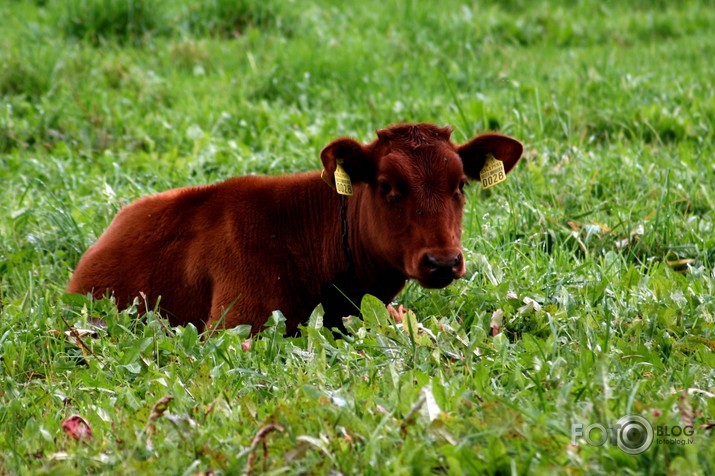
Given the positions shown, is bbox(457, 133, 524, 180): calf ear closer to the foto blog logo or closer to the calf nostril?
the calf nostril

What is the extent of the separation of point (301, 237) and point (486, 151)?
104cm

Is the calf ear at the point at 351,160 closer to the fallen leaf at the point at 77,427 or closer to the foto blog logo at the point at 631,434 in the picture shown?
the fallen leaf at the point at 77,427

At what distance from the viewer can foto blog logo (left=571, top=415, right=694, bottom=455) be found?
10.4 feet

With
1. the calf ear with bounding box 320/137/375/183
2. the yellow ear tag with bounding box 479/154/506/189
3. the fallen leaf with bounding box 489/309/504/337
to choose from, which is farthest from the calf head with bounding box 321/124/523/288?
the fallen leaf with bounding box 489/309/504/337

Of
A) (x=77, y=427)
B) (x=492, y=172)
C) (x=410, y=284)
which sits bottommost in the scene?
(x=410, y=284)

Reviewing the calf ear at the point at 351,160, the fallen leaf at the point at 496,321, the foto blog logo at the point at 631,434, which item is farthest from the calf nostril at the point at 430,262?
the foto blog logo at the point at 631,434

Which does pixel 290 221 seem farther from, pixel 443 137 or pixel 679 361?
pixel 679 361

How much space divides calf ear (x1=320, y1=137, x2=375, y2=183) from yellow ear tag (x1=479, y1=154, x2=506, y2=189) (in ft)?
2.04

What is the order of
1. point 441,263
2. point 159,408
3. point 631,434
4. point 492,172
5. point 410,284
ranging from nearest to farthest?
point 631,434, point 159,408, point 441,263, point 492,172, point 410,284

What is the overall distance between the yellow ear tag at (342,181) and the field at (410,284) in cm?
67

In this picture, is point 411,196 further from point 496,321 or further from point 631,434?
point 631,434

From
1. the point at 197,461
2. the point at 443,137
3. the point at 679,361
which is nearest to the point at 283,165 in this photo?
the point at 443,137

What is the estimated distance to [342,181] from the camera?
4906 mm

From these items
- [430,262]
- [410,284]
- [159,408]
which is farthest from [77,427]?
[410,284]
